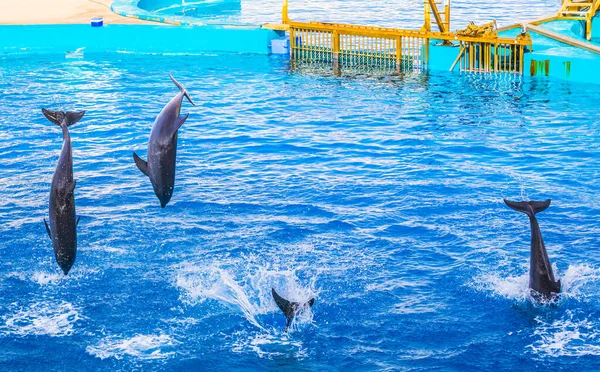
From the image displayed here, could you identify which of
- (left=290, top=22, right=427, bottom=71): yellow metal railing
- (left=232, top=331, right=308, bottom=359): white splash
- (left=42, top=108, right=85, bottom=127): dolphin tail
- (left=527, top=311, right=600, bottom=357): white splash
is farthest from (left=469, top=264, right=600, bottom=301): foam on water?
(left=290, top=22, right=427, bottom=71): yellow metal railing

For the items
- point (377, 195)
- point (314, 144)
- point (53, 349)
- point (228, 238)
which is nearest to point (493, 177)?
point (377, 195)

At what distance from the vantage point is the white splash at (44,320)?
12.0 m

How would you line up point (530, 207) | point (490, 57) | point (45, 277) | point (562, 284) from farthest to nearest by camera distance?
point (490, 57)
point (45, 277)
point (562, 284)
point (530, 207)

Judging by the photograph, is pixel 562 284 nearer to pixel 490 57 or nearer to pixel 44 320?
pixel 44 320

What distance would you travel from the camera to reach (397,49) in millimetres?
28297

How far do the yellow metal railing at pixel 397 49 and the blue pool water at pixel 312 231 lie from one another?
4.94ft

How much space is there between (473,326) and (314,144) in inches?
353

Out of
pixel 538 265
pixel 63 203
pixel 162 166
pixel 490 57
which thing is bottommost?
pixel 538 265

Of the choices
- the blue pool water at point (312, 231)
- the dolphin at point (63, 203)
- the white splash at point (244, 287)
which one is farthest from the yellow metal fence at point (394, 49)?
the dolphin at point (63, 203)

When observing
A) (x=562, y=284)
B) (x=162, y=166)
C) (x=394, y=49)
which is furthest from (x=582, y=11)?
(x=162, y=166)

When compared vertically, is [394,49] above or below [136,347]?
above

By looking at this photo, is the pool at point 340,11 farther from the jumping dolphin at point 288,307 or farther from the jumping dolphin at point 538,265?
the jumping dolphin at point 288,307

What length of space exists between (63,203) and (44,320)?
209cm

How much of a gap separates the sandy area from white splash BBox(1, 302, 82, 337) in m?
20.8
